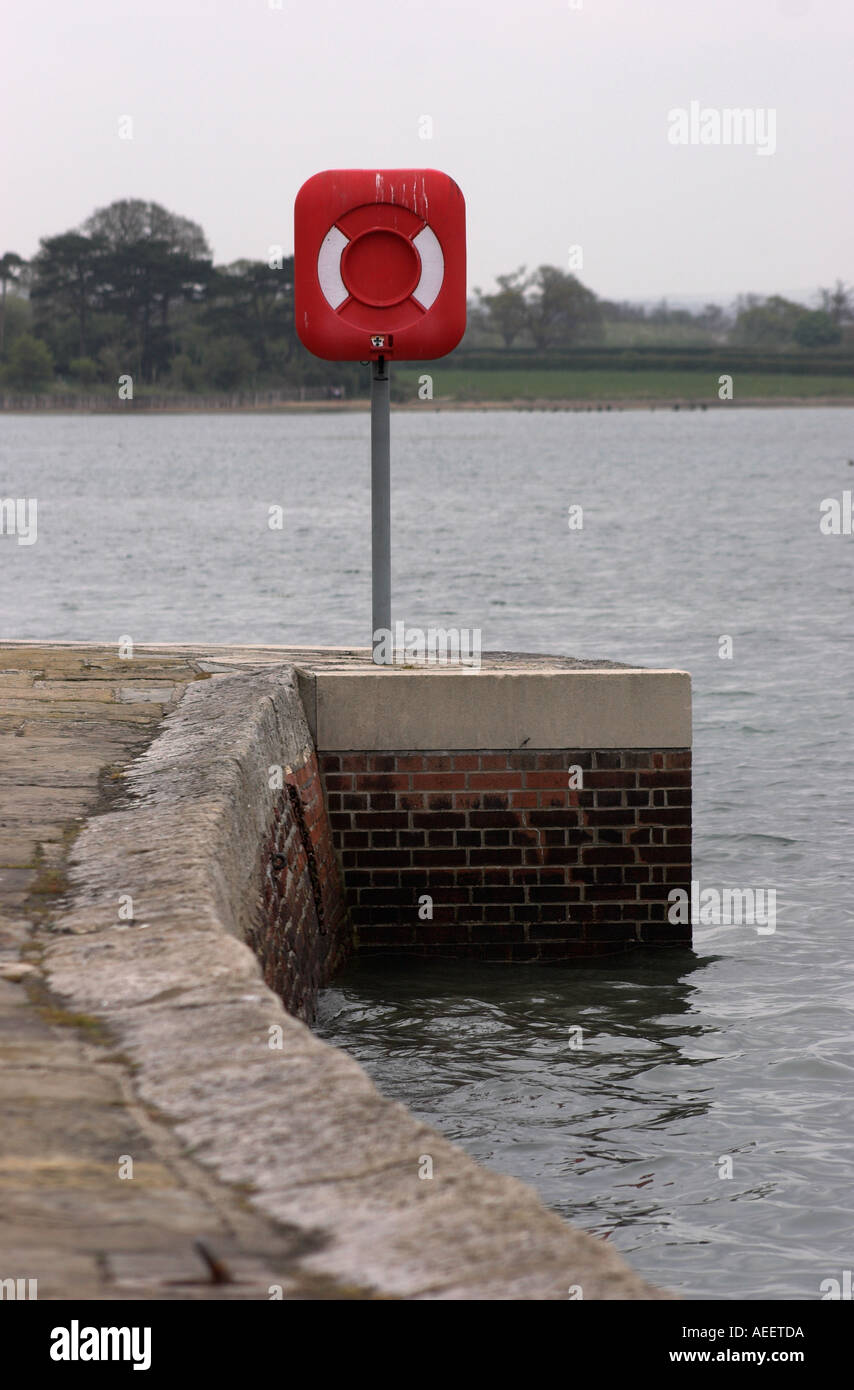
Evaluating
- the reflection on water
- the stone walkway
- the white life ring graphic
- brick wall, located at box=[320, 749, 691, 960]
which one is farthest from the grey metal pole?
the stone walkway

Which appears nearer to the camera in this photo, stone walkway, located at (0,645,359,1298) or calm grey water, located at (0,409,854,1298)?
stone walkway, located at (0,645,359,1298)

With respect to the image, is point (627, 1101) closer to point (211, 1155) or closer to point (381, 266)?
point (381, 266)

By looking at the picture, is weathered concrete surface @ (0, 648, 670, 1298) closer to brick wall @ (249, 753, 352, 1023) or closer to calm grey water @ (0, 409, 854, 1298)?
brick wall @ (249, 753, 352, 1023)

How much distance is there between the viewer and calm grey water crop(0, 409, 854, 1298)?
4.88 meters

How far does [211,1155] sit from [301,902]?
131 inches

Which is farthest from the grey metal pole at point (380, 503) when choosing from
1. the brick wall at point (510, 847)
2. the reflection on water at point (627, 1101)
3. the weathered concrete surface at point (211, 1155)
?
the weathered concrete surface at point (211, 1155)

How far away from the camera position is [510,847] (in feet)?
20.8

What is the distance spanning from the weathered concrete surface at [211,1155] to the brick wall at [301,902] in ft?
4.47

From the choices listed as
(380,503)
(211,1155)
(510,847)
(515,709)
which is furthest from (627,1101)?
(211,1155)

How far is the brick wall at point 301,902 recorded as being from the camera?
5.05 m

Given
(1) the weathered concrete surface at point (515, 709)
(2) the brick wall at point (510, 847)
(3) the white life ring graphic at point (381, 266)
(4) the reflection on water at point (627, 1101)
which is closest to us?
(4) the reflection on water at point (627, 1101)

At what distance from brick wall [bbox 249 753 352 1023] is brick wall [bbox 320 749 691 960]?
0.45 ft

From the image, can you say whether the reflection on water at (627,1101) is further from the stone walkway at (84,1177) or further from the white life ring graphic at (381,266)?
Result: the white life ring graphic at (381,266)
